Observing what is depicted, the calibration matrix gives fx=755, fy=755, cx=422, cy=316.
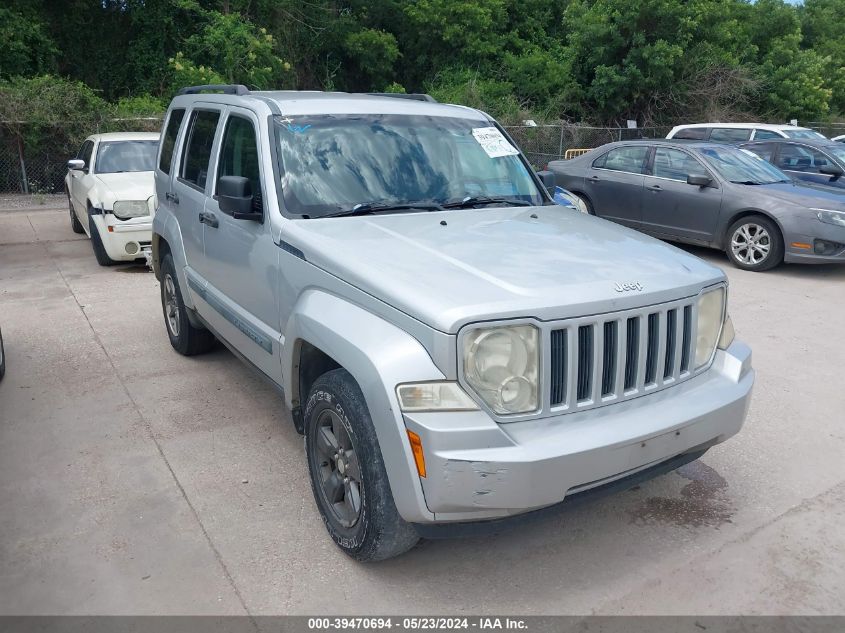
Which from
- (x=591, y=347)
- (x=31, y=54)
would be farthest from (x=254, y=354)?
(x=31, y=54)

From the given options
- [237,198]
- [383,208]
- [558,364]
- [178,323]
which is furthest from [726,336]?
[178,323]

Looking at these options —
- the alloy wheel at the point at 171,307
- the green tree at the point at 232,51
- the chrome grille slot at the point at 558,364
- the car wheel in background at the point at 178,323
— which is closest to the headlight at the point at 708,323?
the chrome grille slot at the point at 558,364

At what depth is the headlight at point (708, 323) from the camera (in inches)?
139

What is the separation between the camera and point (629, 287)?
3.16m

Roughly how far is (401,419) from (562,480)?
0.65m

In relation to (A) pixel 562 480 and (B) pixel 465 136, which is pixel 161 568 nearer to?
(A) pixel 562 480

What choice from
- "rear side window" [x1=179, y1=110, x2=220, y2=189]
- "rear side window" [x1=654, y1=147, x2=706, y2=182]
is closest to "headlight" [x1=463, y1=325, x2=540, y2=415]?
"rear side window" [x1=179, y1=110, x2=220, y2=189]

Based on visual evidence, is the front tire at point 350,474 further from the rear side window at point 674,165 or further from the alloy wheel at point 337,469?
the rear side window at point 674,165

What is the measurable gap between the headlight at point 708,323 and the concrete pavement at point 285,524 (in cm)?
89

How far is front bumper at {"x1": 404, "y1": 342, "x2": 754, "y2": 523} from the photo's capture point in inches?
109

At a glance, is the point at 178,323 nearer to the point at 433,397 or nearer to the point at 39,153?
the point at 433,397

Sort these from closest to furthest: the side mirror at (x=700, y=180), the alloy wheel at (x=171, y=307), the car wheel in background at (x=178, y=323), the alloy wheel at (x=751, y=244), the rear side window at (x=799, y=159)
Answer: the car wheel in background at (x=178, y=323) → the alloy wheel at (x=171, y=307) → the alloy wheel at (x=751, y=244) → the side mirror at (x=700, y=180) → the rear side window at (x=799, y=159)

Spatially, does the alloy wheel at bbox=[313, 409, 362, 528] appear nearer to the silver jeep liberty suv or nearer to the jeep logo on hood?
the silver jeep liberty suv

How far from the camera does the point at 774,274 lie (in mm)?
9328
